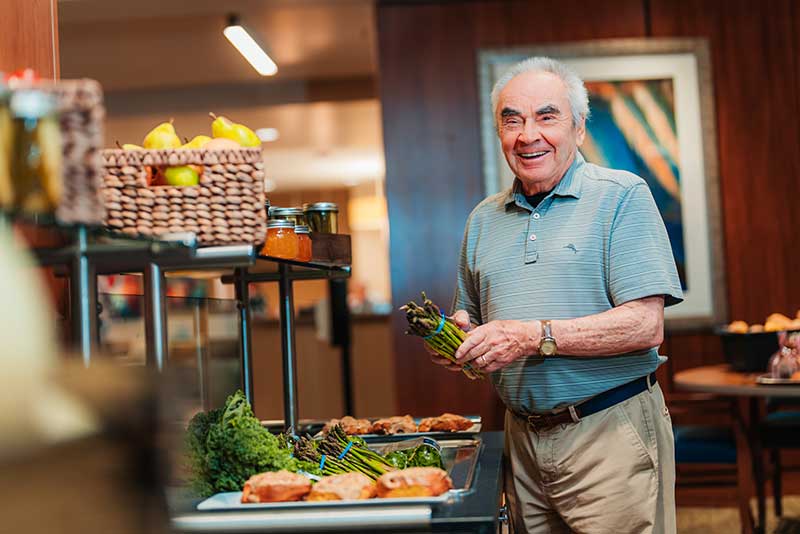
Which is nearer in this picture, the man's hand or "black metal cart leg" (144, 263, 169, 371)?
"black metal cart leg" (144, 263, 169, 371)

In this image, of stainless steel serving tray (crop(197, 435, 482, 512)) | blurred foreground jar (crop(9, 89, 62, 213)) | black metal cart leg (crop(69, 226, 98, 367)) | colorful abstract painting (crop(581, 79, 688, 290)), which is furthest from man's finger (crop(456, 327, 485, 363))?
colorful abstract painting (crop(581, 79, 688, 290))

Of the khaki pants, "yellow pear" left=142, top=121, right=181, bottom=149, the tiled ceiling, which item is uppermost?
the tiled ceiling

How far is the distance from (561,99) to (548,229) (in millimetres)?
329

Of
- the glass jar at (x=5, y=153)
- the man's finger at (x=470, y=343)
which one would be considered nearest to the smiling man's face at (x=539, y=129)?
the man's finger at (x=470, y=343)

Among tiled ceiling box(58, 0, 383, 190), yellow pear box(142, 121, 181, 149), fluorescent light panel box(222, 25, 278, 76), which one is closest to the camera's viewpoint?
yellow pear box(142, 121, 181, 149)

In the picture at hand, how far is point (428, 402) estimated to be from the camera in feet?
17.4

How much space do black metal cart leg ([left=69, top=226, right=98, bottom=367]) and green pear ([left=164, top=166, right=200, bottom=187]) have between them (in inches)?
12.2

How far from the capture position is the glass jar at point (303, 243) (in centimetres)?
208

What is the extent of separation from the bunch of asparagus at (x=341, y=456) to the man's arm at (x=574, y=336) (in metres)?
0.32

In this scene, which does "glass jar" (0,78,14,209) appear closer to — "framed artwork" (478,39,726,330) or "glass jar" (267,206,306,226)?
"glass jar" (267,206,306,226)

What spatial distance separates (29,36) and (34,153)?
1.16 m

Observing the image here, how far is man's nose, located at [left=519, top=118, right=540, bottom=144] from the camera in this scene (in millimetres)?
2359

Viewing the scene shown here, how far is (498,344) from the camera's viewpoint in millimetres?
2125

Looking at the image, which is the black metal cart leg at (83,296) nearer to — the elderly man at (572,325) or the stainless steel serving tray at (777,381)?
the elderly man at (572,325)
